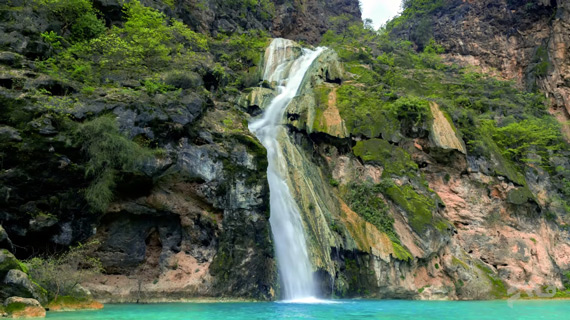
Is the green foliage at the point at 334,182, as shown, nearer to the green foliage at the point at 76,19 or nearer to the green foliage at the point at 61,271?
the green foliage at the point at 61,271

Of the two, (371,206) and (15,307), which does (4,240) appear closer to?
(15,307)

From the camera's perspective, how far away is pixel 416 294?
797 inches

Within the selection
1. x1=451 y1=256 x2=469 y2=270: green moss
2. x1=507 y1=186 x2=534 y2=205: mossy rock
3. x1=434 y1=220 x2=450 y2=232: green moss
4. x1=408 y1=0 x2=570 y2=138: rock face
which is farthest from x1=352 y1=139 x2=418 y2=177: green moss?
x1=408 y1=0 x2=570 y2=138: rock face

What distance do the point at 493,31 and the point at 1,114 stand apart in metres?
48.6

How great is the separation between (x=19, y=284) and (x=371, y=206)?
54.3ft

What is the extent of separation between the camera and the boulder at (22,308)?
9.32m

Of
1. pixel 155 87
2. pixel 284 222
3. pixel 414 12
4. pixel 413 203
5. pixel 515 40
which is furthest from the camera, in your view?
pixel 414 12

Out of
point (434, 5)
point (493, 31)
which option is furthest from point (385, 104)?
point (434, 5)

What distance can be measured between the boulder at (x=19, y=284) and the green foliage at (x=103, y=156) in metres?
4.18

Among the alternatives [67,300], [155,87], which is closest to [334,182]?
[155,87]

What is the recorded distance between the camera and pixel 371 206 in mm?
22172

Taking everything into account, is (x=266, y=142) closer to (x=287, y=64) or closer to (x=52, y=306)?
(x=52, y=306)

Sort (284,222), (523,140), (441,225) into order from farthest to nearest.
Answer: (523,140) < (441,225) < (284,222)

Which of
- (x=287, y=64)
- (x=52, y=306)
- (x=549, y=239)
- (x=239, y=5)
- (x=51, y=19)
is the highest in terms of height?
(x=239, y=5)
